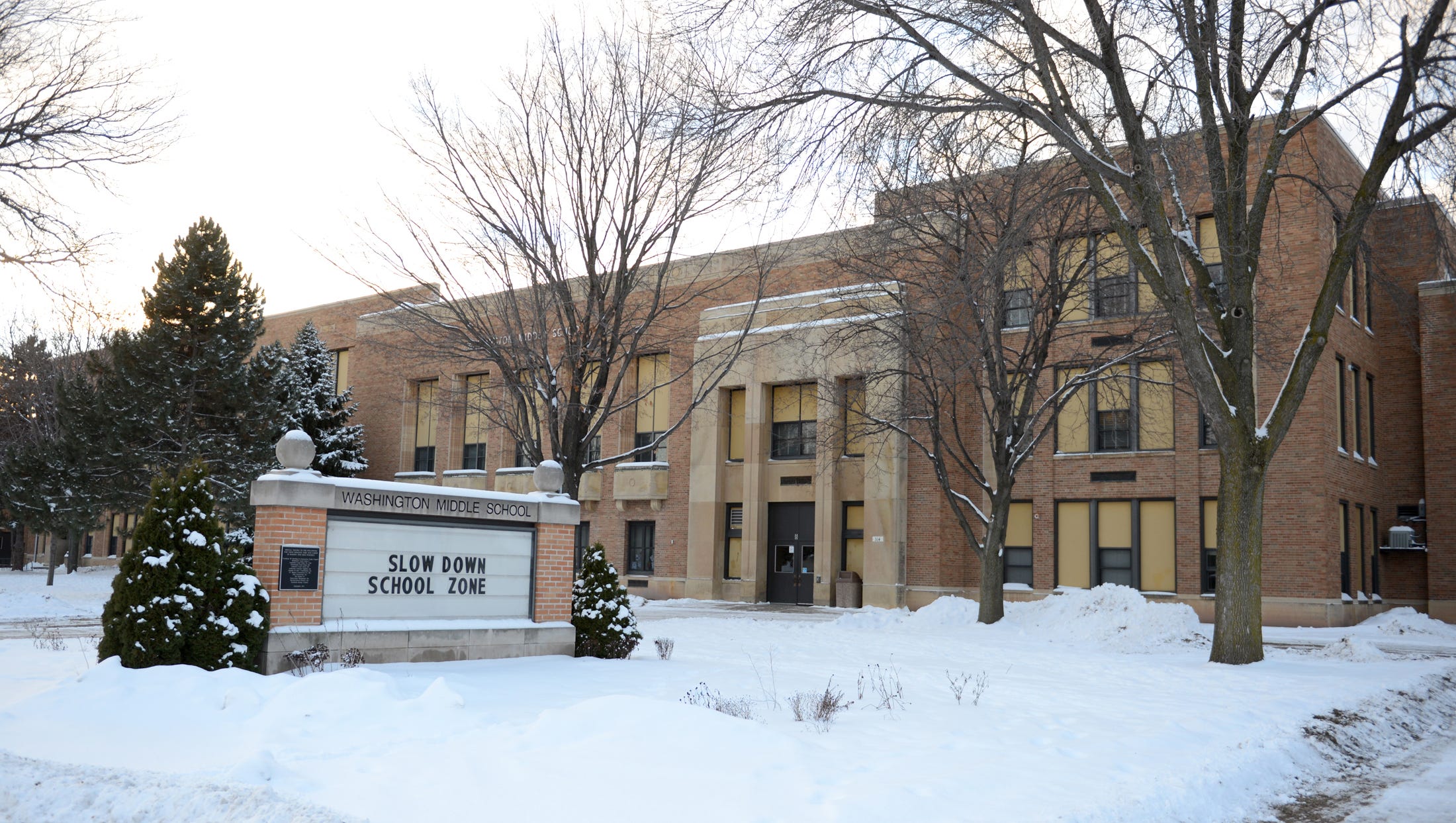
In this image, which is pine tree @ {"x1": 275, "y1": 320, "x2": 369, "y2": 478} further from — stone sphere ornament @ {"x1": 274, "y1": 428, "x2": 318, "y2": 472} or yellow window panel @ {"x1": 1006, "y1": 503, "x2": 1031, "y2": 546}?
stone sphere ornament @ {"x1": 274, "y1": 428, "x2": 318, "y2": 472}

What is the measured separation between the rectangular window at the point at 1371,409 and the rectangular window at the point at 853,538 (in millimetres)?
14737

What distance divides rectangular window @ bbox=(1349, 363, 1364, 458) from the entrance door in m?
15.8

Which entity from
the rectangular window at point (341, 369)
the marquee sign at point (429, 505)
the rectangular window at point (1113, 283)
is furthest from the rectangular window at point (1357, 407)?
the rectangular window at point (341, 369)

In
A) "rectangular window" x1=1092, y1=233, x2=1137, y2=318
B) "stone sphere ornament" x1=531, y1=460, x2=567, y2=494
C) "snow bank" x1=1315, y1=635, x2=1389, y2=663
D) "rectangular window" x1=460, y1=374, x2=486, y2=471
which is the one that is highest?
"rectangular window" x1=1092, y1=233, x2=1137, y2=318

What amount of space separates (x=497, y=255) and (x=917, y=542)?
58.1ft

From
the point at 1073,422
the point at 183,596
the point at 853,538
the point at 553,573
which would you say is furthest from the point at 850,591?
the point at 183,596

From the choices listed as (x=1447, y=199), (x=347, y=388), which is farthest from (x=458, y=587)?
(x=347, y=388)

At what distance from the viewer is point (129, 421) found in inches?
1257

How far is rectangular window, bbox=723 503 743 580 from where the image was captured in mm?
35406

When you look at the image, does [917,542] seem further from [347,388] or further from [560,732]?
[347,388]

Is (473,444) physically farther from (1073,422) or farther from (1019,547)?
(1073,422)

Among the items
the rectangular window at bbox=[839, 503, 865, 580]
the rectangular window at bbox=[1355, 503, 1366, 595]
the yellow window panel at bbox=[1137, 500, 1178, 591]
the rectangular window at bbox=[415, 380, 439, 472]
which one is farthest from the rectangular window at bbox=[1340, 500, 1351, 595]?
the rectangular window at bbox=[415, 380, 439, 472]

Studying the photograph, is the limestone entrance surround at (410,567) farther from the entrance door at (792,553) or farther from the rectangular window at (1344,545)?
the rectangular window at (1344,545)

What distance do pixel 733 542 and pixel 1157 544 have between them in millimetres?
13465
